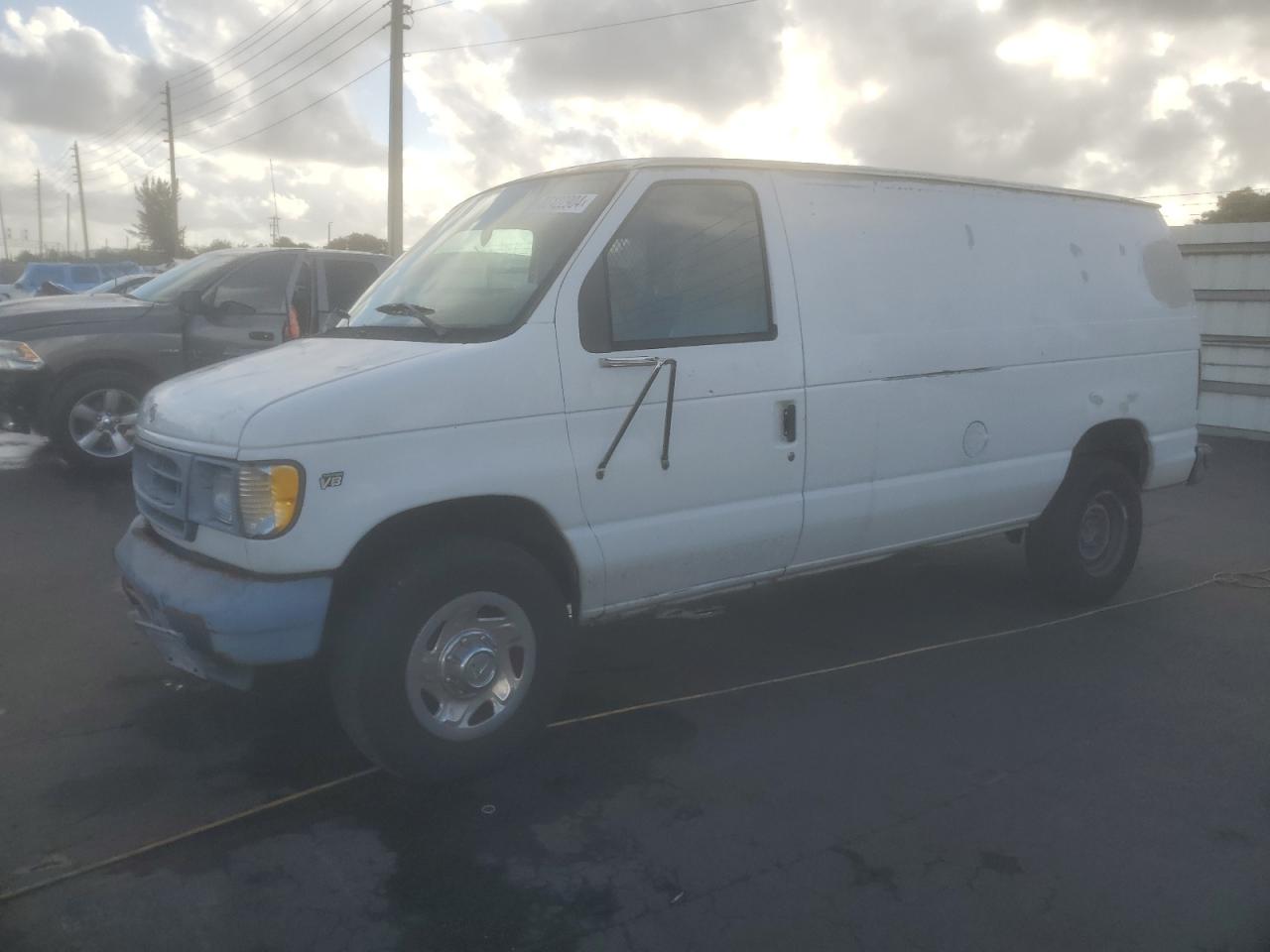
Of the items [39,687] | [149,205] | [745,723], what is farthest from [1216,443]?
[149,205]

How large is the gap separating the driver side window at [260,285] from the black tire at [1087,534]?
20.8ft

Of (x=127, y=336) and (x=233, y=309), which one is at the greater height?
(x=233, y=309)

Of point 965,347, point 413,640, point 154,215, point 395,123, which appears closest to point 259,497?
point 413,640

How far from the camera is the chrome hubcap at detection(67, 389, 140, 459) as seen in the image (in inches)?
331

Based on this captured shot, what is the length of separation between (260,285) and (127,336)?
1176 mm

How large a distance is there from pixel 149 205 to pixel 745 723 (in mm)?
73079

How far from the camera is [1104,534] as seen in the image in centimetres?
608

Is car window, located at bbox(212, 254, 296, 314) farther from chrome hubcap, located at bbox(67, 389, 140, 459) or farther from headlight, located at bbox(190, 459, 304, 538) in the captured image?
headlight, located at bbox(190, 459, 304, 538)

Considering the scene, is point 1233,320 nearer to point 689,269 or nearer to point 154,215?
point 689,269

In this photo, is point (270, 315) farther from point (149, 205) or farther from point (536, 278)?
point (149, 205)

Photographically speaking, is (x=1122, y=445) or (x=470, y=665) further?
(x=1122, y=445)

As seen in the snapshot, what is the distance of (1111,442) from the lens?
19.5 ft

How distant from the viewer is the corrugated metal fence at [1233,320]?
1198cm

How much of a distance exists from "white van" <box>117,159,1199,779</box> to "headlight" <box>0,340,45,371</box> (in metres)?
4.72
